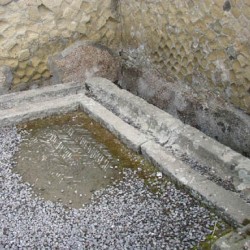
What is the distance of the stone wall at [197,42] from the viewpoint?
9.37 feet

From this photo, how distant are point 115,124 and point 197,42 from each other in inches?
34.5

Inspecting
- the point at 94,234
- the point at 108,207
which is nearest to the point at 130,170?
the point at 108,207

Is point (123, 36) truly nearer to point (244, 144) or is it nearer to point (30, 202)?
point (244, 144)

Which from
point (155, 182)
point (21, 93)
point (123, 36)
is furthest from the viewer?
point (123, 36)

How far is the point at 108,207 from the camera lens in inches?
97.7

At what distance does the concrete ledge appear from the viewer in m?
3.57

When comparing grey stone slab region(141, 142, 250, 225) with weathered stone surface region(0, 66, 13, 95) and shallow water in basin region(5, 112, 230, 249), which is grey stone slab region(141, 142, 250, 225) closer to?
shallow water in basin region(5, 112, 230, 249)

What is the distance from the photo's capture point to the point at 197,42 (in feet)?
10.5

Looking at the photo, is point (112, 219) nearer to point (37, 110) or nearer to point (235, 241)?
point (235, 241)

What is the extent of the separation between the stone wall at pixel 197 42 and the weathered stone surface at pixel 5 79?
1154mm

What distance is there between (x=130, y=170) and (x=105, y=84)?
1158mm

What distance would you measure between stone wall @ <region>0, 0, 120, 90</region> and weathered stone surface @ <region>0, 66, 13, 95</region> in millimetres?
31

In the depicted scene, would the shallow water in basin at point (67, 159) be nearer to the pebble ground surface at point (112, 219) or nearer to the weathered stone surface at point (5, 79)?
the pebble ground surface at point (112, 219)

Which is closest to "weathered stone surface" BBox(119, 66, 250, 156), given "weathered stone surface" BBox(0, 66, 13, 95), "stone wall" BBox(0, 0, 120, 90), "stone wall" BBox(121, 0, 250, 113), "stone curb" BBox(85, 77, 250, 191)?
"stone wall" BBox(121, 0, 250, 113)
